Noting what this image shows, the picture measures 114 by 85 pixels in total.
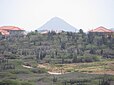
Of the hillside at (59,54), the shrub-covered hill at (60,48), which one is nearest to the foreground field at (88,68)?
the hillside at (59,54)

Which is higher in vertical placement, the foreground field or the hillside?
the hillside

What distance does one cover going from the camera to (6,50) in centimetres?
7875

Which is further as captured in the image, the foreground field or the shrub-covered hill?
the shrub-covered hill

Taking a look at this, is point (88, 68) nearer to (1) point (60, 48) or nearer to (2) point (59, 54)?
(2) point (59, 54)

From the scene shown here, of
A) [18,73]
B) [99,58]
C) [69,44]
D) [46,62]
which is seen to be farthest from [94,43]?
[18,73]

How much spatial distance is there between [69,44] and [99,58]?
14212 millimetres

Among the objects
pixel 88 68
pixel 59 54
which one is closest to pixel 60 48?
pixel 59 54

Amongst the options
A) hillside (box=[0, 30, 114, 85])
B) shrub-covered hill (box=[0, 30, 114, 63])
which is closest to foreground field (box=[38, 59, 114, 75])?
hillside (box=[0, 30, 114, 85])

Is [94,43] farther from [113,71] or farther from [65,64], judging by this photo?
[113,71]

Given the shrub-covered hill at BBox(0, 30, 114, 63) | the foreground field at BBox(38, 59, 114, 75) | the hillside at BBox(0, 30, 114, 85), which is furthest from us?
the shrub-covered hill at BBox(0, 30, 114, 63)

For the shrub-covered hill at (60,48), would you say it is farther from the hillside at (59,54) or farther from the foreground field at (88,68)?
the foreground field at (88,68)

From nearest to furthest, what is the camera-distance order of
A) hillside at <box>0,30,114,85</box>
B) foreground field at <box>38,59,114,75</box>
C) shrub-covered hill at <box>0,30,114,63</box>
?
foreground field at <box>38,59,114,75</box> → hillside at <box>0,30,114,85</box> → shrub-covered hill at <box>0,30,114,63</box>

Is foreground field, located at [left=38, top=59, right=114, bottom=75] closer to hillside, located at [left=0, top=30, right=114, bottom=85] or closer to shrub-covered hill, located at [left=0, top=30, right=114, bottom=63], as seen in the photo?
hillside, located at [left=0, top=30, right=114, bottom=85]

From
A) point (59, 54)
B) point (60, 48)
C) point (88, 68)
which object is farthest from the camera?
point (60, 48)
